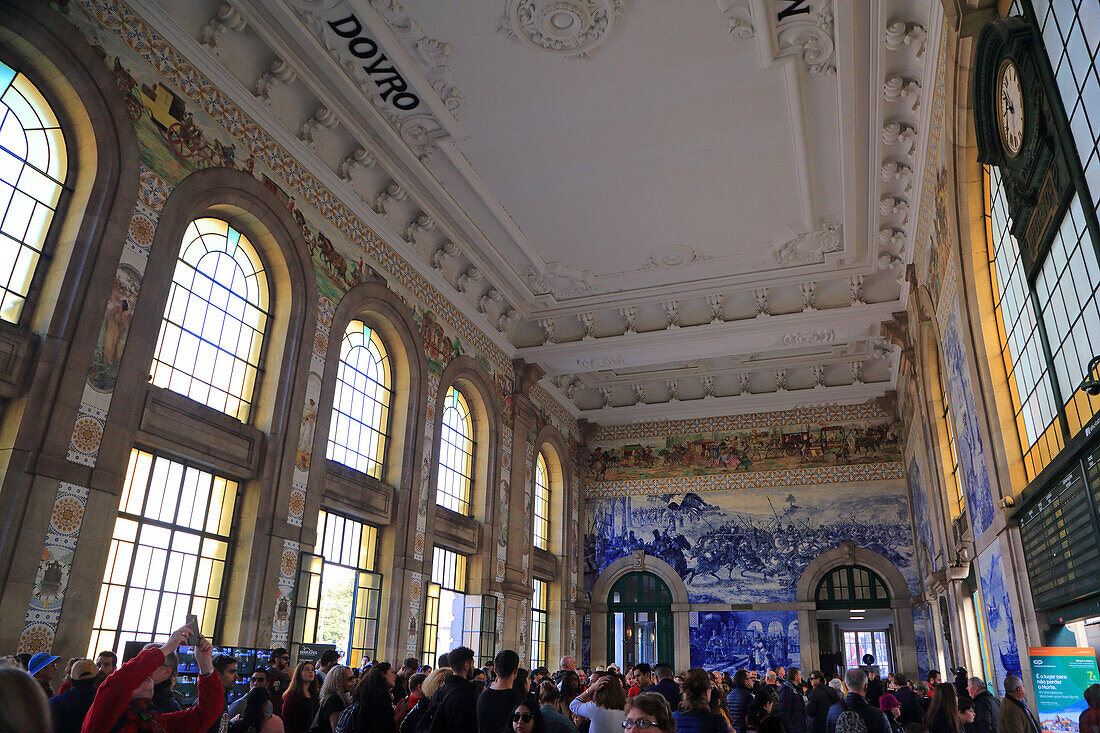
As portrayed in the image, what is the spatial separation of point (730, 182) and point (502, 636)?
10589mm

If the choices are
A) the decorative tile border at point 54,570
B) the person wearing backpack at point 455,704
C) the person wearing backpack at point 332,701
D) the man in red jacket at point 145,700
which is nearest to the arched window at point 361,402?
the decorative tile border at point 54,570

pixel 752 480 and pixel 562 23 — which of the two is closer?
pixel 562 23

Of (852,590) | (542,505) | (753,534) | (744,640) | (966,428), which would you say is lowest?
(744,640)

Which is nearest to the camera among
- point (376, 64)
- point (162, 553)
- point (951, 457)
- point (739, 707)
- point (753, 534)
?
point (739, 707)

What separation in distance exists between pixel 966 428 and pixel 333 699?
355 inches

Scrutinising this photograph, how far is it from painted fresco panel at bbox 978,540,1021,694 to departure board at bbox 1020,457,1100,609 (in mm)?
1183

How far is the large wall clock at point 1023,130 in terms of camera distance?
5867mm

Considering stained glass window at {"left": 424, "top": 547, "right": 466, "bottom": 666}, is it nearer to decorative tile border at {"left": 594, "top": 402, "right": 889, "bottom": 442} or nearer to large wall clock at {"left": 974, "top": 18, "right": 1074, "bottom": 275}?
decorative tile border at {"left": 594, "top": 402, "right": 889, "bottom": 442}

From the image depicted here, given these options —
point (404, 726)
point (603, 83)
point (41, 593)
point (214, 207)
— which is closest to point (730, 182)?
point (603, 83)

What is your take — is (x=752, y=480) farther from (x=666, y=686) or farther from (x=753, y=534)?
(x=666, y=686)

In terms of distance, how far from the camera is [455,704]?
5.00m

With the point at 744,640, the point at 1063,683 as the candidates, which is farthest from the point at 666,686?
the point at 744,640

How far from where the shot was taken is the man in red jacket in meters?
2.99

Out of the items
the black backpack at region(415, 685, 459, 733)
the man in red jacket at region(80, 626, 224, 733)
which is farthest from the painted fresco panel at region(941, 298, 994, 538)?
the man in red jacket at region(80, 626, 224, 733)
